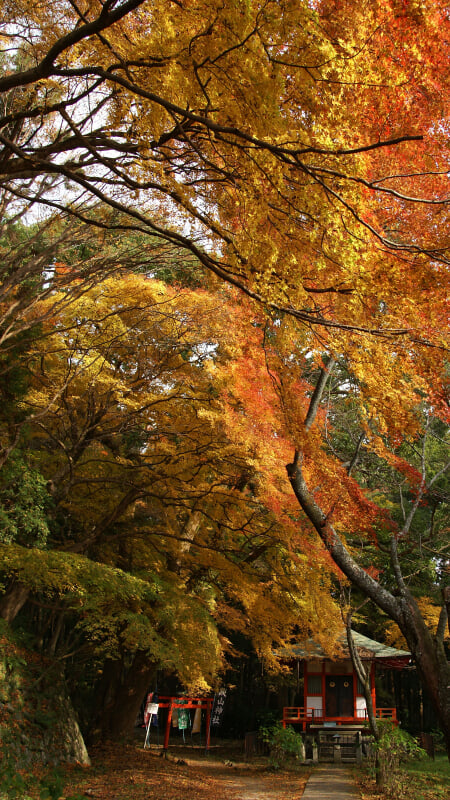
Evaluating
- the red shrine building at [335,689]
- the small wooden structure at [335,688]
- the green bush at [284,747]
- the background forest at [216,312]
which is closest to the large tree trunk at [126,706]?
the background forest at [216,312]

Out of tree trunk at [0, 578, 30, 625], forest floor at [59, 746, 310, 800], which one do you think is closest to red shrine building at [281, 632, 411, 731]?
forest floor at [59, 746, 310, 800]

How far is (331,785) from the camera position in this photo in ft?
35.6

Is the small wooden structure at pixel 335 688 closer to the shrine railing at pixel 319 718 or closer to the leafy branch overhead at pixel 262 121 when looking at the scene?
the shrine railing at pixel 319 718

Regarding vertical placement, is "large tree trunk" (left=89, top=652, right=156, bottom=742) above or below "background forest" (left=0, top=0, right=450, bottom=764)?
below

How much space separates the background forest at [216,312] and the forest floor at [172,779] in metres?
1.02

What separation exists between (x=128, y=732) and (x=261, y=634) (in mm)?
3862

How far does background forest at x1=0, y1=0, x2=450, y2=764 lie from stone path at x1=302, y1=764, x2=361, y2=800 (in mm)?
2574

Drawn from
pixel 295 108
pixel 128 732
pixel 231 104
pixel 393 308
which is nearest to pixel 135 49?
pixel 231 104

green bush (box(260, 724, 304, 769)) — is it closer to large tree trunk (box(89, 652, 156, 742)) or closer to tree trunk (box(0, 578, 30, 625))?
large tree trunk (box(89, 652, 156, 742))

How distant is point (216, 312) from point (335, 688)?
1395cm

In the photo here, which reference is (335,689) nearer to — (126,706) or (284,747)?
(284,747)

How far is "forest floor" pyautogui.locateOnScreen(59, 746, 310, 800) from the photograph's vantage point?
9.21m

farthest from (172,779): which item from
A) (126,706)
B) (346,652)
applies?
(346,652)

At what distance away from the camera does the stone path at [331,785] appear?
9.54 m
